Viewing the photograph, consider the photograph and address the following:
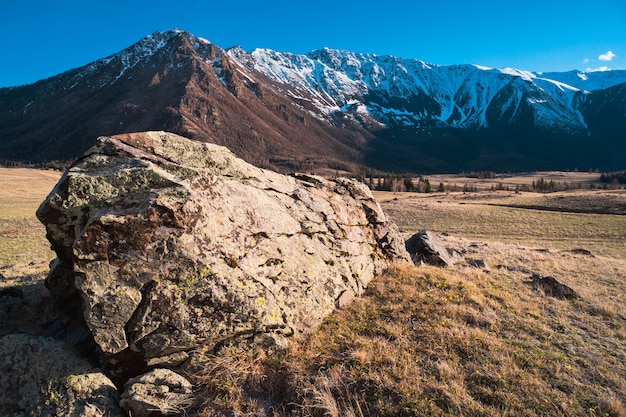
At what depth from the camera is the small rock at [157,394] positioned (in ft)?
21.4

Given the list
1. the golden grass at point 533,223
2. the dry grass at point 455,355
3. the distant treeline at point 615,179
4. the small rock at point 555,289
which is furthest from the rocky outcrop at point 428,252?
the distant treeline at point 615,179

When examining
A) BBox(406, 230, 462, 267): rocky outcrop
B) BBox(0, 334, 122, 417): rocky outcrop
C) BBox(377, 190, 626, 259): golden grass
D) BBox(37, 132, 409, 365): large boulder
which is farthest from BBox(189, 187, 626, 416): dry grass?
BBox(377, 190, 626, 259): golden grass

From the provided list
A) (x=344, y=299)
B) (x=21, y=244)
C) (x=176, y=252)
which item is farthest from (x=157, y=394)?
(x=21, y=244)

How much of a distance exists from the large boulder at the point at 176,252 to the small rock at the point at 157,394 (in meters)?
0.42

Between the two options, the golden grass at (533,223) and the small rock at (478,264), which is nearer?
the small rock at (478,264)

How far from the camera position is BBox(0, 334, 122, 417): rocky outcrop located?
6.51 metres

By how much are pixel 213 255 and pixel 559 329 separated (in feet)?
33.7

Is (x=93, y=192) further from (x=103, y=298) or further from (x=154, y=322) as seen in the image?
(x=154, y=322)

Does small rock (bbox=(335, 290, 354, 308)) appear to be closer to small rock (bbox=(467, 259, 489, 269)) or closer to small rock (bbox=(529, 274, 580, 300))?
small rock (bbox=(529, 274, 580, 300))

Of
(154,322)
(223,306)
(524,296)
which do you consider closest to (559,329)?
(524,296)

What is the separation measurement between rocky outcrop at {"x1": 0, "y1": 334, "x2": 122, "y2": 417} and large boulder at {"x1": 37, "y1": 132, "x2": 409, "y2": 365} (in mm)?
819

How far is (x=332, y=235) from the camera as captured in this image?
1212cm

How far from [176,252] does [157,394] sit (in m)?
2.93

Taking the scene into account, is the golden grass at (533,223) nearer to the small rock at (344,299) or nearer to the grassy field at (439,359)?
the grassy field at (439,359)
